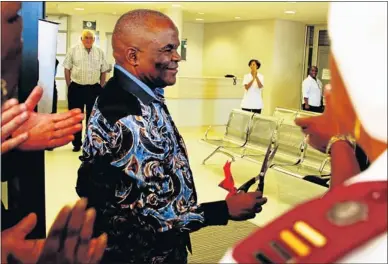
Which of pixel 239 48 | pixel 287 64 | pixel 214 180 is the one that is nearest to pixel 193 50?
pixel 239 48

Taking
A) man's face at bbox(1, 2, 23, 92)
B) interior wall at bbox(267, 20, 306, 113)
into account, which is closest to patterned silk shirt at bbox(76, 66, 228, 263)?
man's face at bbox(1, 2, 23, 92)

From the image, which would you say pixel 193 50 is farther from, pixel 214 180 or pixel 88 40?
pixel 214 180

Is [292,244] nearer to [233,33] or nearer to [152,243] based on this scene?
[152,243]

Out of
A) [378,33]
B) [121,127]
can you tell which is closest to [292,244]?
[378,33]

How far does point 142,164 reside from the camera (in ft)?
4.21

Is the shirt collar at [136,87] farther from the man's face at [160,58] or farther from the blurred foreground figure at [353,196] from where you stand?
the blurred foreground figure at [353,196]

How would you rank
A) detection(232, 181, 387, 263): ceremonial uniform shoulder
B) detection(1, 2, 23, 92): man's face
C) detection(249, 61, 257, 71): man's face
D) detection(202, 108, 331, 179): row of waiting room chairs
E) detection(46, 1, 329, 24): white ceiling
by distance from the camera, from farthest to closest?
1. detection(249, 61, 257, 71): man's face
2. detection(46, 1, 329, 24): white ceiling
3. detection(202, 108, 331, 179): row of waiting room chairs
4. detection(1, 2, 23, 92): man's face
5. detection(232, 181, 387, 263): ceremonial uniform shoulder

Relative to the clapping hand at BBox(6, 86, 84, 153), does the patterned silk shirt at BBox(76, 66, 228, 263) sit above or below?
below

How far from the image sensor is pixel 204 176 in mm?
5742

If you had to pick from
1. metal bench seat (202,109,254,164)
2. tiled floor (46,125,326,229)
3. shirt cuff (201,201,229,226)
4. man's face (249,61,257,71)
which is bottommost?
tiled floor (46,125,326,229)

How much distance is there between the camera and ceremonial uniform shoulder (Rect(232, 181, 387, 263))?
22.8 inches

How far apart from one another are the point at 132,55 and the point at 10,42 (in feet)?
1.50

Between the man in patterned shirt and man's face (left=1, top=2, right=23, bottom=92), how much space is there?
38 cm

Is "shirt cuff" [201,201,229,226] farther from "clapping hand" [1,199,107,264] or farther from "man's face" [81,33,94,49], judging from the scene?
"man's face" [81,33,94,49]
